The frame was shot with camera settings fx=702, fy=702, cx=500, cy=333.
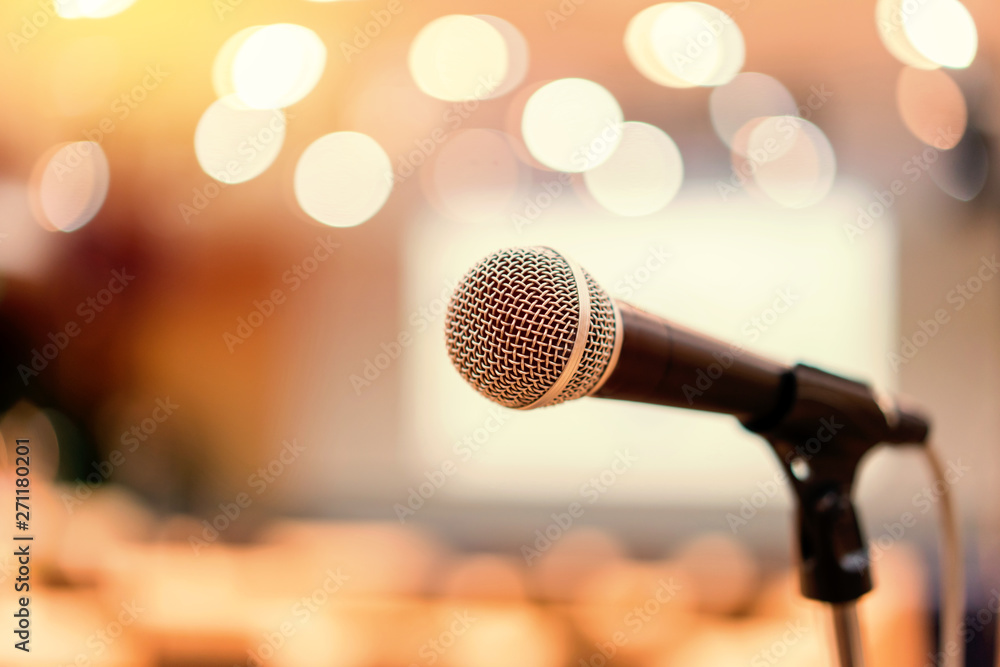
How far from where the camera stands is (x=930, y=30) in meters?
2.81

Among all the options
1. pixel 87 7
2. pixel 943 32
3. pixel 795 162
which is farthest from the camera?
pixel 795 162

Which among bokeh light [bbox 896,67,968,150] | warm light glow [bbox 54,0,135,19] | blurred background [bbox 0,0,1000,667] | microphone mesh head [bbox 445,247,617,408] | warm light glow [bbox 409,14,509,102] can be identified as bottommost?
blurred background [bbox 0,0,1000,667]

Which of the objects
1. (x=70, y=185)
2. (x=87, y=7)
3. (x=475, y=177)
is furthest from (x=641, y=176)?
(x=70, y=185)

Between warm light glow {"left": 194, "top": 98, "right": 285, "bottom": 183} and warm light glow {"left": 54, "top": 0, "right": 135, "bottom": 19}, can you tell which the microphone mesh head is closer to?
warm light glow {"left": 54, "top": 0, "right": 135, "bottom": 19}

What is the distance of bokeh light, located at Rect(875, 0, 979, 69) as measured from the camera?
2713 mm

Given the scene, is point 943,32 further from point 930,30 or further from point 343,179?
point 343,179

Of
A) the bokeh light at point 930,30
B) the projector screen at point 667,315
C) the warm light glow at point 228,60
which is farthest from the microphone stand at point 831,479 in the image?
the warm light glow at point 228,60

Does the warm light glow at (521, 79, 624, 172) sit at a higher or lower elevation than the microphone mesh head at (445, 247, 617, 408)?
lower

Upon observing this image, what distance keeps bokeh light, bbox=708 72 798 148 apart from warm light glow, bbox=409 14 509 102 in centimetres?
115

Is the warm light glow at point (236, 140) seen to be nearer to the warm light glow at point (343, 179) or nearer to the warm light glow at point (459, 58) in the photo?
the warm light glow at point (343, 179)

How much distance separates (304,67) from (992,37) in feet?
9.91

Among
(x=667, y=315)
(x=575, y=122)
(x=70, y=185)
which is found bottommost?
(x=667, y=315)

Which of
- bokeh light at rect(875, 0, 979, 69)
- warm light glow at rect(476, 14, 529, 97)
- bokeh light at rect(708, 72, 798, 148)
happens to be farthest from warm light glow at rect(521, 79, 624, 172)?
bokeh light at rect(875, 0, 979, 69)

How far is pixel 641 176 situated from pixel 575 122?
0.47 m
